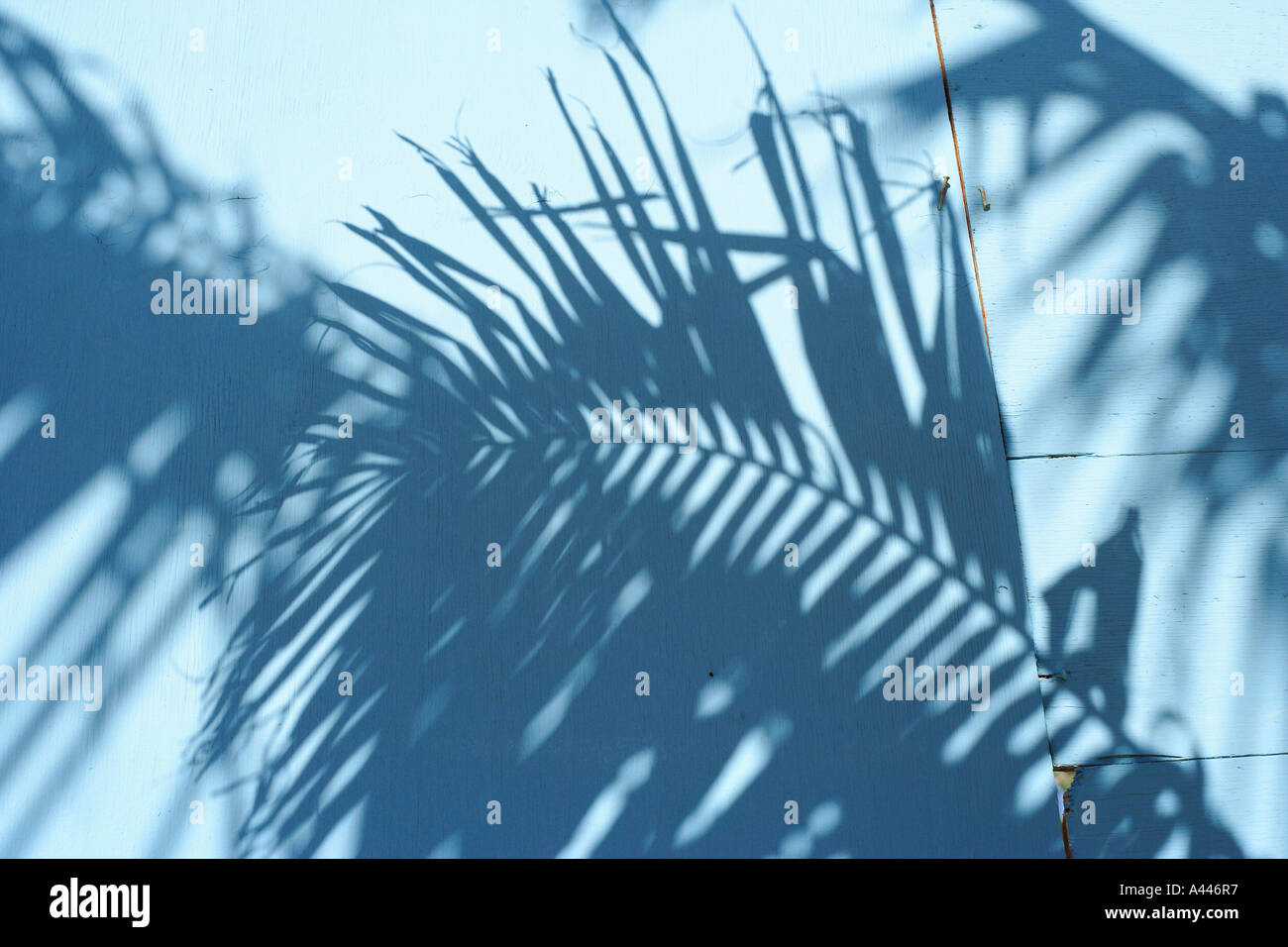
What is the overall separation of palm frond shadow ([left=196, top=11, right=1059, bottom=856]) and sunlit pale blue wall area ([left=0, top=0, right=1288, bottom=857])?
17 millimetres

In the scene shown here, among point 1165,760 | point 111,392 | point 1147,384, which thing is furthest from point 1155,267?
point 111,392

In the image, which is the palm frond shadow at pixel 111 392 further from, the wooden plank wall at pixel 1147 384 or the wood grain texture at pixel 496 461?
the wooden plank wall at pixel 1147 384

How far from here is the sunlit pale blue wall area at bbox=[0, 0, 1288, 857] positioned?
2.93m

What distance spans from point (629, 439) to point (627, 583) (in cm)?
55

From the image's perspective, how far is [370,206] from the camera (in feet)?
10.6

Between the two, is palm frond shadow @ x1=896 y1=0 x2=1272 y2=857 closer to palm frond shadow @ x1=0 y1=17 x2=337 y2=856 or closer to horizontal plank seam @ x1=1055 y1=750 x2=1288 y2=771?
horizontal plank seam @ x1=1055 y1=750 x2=1288 y2=771

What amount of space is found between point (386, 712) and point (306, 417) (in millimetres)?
1152

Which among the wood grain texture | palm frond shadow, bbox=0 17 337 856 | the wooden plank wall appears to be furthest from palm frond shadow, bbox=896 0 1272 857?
palm frond shadow, bbox=0 17 337 856

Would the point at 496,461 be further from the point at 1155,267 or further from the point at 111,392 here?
the point at 1155,267

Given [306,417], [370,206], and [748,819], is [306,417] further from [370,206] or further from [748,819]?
[748,819]

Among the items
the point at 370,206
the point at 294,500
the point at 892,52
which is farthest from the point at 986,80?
the point at 294,500

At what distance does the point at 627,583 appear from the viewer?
3039mm

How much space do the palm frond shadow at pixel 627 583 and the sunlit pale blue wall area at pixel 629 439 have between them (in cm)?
2
